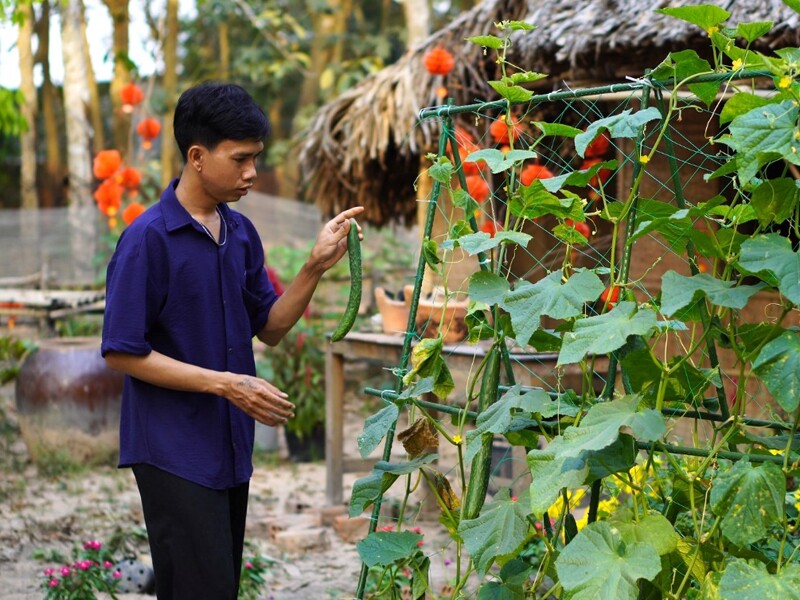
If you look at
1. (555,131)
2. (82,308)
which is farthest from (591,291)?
(82,308)

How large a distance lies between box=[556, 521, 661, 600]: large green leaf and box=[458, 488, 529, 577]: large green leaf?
0.21 meters

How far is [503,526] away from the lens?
2.18 meters

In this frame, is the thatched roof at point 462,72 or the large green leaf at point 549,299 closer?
the large green leaf at point 549,299

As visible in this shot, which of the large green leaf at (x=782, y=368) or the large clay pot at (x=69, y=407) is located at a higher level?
the large green leaf at (x=782, y=368)

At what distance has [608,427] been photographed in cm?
189

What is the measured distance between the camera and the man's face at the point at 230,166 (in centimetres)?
250

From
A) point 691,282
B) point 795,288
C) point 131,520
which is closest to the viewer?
point 795,288

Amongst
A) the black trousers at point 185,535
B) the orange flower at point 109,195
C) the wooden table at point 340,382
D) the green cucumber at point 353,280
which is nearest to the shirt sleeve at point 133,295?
the black trousers at point 185,535

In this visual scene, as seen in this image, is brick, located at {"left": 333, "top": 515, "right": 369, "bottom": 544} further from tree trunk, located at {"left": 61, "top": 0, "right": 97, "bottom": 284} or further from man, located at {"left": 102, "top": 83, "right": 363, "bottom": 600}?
tree trunk, located at {"left": 61, "top": 0, "right": 97, "bottom": 284}

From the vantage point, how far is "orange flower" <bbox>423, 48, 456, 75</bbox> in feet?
18.7

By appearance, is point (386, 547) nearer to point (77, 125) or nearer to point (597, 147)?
point (597, 147)

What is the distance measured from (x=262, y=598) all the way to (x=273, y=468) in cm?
280

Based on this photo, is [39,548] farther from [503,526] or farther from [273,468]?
[503,526]

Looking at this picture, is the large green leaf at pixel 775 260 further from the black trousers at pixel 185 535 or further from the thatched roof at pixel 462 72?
the thatched roof at pixel 462 72
